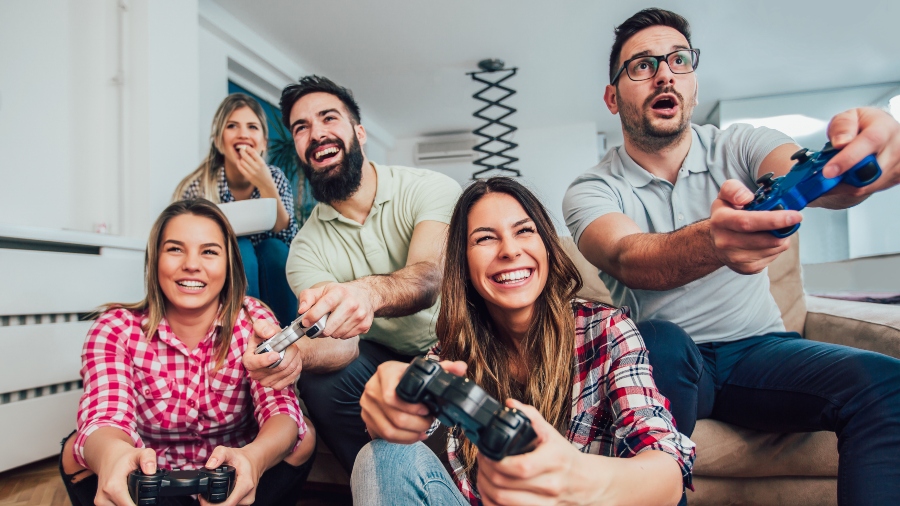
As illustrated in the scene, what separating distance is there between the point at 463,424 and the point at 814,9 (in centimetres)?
423

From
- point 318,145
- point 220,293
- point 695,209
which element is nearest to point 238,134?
point 318,145

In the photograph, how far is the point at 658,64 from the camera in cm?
138

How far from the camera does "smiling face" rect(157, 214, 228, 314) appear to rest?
4.27 feet

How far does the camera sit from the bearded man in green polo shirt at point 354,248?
1.32 meters

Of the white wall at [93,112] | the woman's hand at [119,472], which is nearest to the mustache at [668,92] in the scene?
the woman's hand at [119,472]

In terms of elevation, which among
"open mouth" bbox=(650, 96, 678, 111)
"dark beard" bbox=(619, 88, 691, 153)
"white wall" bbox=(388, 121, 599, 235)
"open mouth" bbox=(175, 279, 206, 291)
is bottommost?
"open mouth" bbox=(175, 279, 206, 291)

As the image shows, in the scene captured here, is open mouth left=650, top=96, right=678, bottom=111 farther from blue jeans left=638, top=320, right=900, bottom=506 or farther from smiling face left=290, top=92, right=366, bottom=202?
smiling face left=290, top=92, right=366, bottom=202

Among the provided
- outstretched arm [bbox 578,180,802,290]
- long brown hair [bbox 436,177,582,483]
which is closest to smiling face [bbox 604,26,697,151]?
outstretched arm [bbox 578,180,802,290]

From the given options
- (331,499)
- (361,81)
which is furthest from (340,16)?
(331,499)

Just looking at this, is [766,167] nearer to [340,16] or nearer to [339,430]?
[339,430]

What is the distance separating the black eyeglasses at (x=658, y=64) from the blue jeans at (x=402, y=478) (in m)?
1.04

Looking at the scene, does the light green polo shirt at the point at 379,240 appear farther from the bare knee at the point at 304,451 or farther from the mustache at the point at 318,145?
the bare knee at the point at 304,451

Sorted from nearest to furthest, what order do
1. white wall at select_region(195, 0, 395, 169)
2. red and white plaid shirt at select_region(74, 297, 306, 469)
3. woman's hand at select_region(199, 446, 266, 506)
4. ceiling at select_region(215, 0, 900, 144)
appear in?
woman's hand at select_region(199, 446, 266, 506) → red and white plaid shirt at select_region(74, 297, 306, 469) → white wall at select_region(195, 0, 395, 169) → ceiling at select_region(215, 0, 900, 144)

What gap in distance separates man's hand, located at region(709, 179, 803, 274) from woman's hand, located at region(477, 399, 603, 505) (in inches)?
15.1
